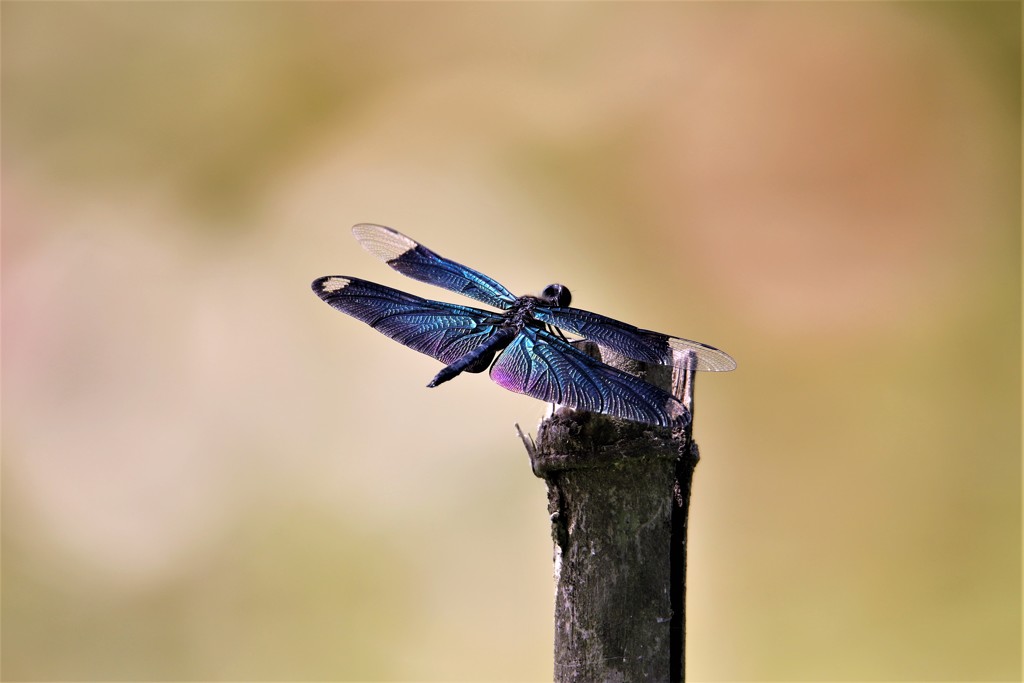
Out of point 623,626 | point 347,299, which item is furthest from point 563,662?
point 347,299

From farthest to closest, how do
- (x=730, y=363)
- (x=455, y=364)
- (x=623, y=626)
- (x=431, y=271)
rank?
(x=431, y=271), (x=455, y=364), (x=730, y=363), (x=623, y=626)

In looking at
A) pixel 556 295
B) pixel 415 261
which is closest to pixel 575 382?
pixel 556 295

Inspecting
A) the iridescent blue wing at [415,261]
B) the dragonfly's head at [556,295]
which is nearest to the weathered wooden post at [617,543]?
the dragonfly's head at [556,295]

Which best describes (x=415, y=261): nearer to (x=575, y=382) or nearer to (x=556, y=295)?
(x=556, y=295)

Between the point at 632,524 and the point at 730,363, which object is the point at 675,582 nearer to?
the point at 632,524

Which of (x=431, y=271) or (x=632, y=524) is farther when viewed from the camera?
(x=431, y=271)

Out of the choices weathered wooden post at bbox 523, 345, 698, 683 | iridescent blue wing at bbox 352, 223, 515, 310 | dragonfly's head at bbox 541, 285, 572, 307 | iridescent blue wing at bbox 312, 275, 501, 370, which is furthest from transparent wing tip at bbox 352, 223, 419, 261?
weathered wooden post at bbox 523, 345, 698, 683

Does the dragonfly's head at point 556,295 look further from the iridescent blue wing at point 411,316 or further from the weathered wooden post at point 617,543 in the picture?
the weathered wooden post at point 617,543
